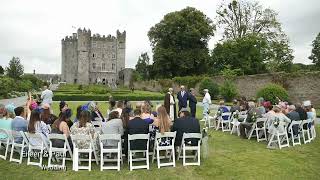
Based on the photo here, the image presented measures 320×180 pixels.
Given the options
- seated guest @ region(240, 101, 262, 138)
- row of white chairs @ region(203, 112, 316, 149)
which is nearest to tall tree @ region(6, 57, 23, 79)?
row of white chairs @ region(203, 112, 316, 149)

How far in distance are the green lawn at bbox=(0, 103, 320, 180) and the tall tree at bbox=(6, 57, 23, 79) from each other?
5696 centimetres

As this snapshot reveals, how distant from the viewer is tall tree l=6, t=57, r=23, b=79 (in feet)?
212

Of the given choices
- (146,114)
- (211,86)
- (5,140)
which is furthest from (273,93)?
(5,140)

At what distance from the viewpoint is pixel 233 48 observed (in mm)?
45531

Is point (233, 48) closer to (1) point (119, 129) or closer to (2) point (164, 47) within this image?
(2) point (164, 47)

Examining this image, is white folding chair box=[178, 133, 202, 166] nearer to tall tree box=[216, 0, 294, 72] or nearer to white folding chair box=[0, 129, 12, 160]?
white folding chair box=[0, 129, 12, 160]

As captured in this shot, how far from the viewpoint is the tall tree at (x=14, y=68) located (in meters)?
64.6

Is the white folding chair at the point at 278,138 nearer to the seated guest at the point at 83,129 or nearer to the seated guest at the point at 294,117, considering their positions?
the seated guest at the point at 294,117

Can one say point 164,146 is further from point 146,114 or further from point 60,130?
point 60,130

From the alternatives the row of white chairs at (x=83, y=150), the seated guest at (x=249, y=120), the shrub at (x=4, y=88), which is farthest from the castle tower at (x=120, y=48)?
the row of white chairs at (x=83, y=150)

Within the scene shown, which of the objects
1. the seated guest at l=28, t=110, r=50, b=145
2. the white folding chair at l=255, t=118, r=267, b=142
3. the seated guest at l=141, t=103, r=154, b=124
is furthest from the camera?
the white folding chair at l=255, t=118, r=267, b=142

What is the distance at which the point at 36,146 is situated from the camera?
30.0 ft

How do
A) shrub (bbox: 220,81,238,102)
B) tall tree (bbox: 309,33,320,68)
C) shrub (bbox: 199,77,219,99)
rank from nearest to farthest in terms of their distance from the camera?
shrub (bbox: 220,81,238,102) → shrub (bbox: 199,77,219,99) → tall tree (bbox: 309,33,320,68)

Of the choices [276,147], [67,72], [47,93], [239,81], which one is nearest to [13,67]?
[67,72]
